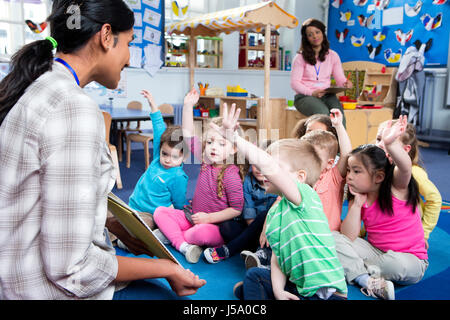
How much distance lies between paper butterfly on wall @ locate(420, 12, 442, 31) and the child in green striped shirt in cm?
493

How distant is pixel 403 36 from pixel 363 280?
496cm

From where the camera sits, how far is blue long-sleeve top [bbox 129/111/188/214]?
2129 mm

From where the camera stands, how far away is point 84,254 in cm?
81

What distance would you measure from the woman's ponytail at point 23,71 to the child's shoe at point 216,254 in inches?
45.9

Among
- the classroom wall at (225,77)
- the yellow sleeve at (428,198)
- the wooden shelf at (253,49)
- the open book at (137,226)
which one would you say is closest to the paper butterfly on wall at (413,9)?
the classroom wall at (225,77)

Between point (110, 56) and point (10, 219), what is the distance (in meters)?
0.43

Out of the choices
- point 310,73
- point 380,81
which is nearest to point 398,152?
point 310,73

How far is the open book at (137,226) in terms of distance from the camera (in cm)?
111

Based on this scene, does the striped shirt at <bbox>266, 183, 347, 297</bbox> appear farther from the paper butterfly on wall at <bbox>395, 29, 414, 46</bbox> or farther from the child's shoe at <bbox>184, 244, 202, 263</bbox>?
the paper butterfly on wall at <bbox>395, 29, 414, 46</bbox>

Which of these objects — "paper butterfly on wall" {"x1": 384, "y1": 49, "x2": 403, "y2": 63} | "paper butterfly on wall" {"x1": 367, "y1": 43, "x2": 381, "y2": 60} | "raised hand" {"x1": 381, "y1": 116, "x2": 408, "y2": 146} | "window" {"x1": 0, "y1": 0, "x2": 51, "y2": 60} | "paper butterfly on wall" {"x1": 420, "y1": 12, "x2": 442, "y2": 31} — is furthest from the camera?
"paper butterfly on wall" {"x1": 367, "y1": 43, "x2": 381, "y2": 60}

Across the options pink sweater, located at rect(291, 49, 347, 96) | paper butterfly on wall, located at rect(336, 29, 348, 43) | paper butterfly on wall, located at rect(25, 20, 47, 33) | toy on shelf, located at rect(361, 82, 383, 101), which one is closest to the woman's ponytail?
pink sweater, located at rect(291, 49, 347, 96)

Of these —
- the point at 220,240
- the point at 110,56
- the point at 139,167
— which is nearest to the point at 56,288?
the point at 110,56

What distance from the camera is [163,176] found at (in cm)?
212
